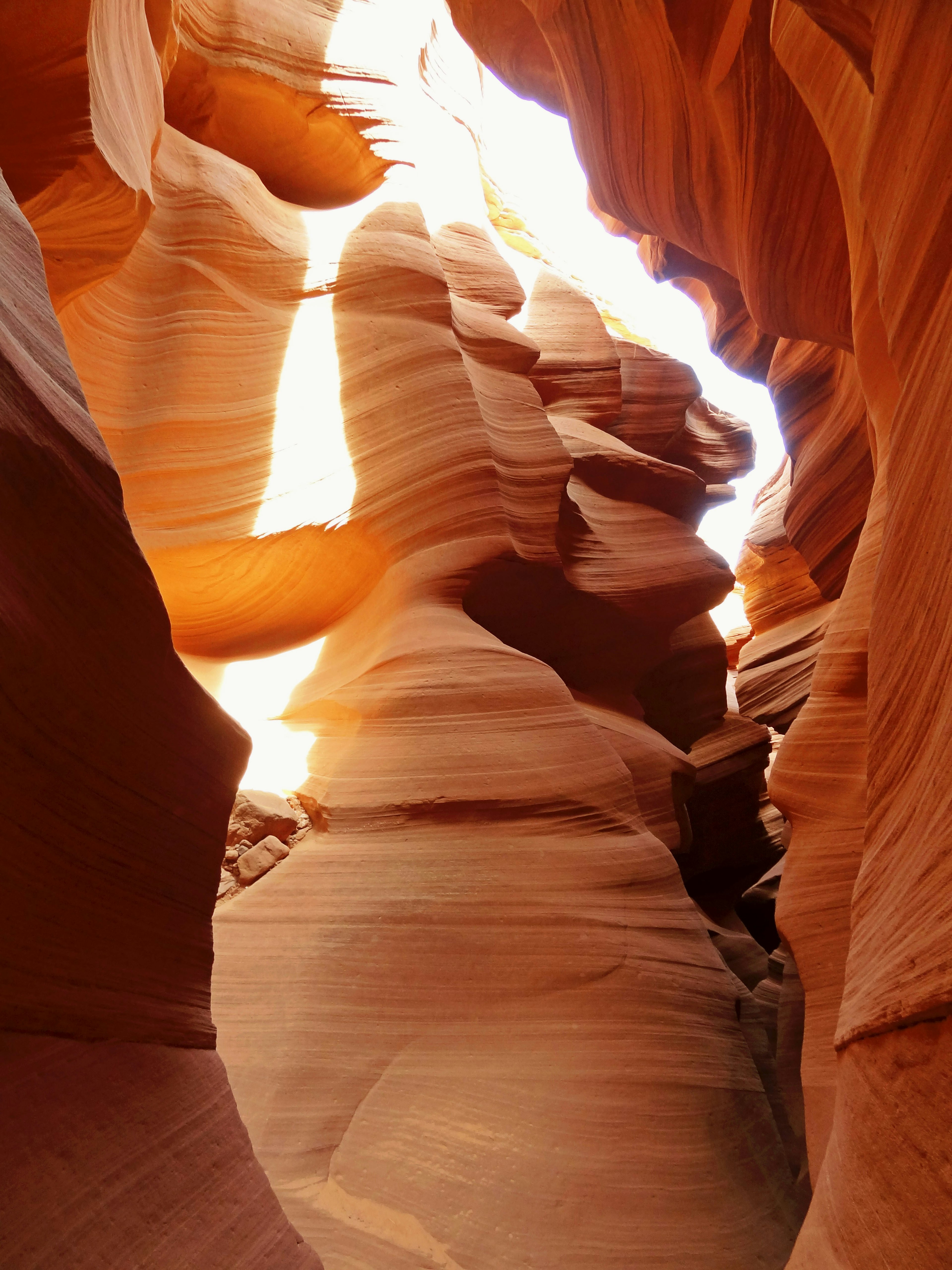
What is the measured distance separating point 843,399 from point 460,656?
3.95 m

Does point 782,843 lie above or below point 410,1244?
below

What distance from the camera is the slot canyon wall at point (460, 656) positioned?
1.72m

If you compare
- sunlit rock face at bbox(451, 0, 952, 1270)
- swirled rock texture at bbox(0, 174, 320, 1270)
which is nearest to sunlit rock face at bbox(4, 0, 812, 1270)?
swirled rock texture at bbox(0, 174, 320, 1270)

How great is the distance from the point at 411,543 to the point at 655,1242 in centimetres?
339

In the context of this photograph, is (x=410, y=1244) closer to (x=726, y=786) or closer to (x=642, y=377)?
(x=726, y=786)

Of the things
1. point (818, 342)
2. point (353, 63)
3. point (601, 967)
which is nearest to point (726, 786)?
point (818, 342)

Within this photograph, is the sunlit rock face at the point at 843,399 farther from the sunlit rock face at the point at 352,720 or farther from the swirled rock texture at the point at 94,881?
the swirled rock texture at the point at 94,881

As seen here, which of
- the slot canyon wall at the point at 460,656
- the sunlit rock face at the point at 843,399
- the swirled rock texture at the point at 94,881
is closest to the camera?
the swirled rock texture at the point at 94,881

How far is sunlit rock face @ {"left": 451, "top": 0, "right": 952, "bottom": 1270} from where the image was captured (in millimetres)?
1937

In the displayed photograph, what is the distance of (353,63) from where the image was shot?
707 centimetres

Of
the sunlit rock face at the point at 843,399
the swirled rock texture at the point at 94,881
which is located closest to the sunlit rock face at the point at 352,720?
the swirled rock texture at the point at 94,881

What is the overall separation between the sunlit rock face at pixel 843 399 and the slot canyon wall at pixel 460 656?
0.02 m

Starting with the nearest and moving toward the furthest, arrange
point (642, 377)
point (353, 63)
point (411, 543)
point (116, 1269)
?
point (116, 1269)
point (411, 543)
point (353, 63)
point (642, 377)

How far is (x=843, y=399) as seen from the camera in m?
6.78
